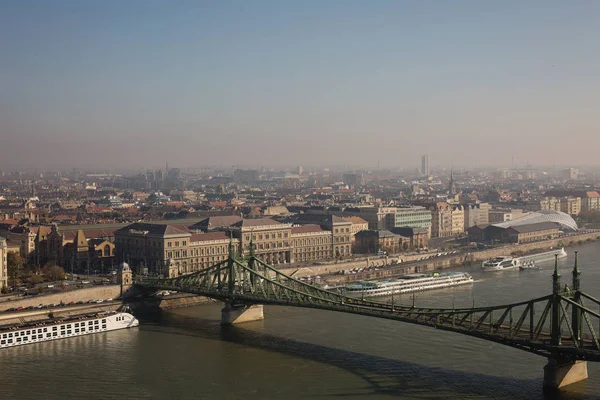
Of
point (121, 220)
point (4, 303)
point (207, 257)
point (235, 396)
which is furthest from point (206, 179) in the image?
point (235, 396)

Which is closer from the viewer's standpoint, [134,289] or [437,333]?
[437,333]

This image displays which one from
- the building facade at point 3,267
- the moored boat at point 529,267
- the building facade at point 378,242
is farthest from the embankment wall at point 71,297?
the moored boat at point 529,267

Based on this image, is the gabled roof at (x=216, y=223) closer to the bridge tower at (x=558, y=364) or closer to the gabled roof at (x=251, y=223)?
the gabled roof at (x=251, y=223)

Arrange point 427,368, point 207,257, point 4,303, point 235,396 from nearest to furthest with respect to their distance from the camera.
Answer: point 235,396
point 427,368
point 4,303
point 207,257

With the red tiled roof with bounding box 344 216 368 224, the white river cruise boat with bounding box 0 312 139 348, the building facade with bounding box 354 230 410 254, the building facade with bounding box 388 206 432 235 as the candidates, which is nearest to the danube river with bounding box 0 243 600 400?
the white river cruise boat with bounding box 0 312 139 348

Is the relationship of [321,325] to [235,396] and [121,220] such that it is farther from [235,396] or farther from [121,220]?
[121,220]

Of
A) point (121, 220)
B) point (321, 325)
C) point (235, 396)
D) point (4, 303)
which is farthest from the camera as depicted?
point (121, 220)

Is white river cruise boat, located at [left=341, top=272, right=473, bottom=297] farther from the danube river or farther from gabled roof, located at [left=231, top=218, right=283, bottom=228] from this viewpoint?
gabled roof, located at [left=231, top=218, right=283, bottom=228]
